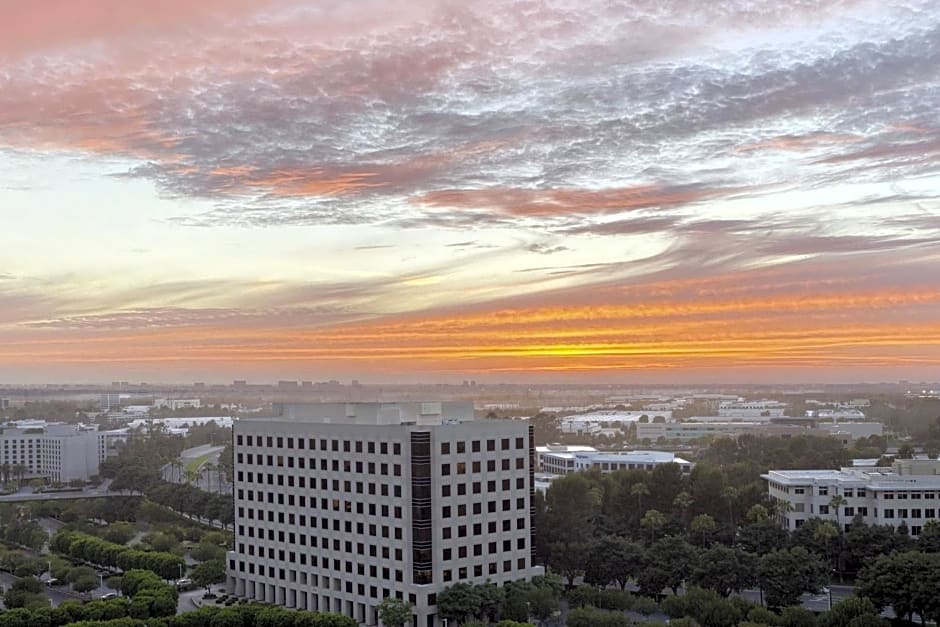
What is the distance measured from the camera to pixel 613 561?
86812mm

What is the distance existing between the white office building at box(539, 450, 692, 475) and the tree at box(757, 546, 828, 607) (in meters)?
66.0

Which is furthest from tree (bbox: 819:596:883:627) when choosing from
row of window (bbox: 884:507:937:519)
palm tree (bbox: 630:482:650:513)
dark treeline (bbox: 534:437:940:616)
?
palm tree (bbox: 630:482:650:513)

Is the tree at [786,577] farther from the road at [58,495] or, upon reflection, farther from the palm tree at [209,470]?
the road at [58,495]

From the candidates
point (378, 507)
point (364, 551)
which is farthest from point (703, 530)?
point (364, 551)

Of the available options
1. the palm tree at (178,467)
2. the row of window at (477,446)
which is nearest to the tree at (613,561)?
the row of window at (477,446)

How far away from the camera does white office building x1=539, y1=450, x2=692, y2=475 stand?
154000 mm

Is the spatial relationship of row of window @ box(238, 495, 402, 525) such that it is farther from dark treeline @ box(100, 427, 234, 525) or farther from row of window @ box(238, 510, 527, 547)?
dark treeline @ box(100, 427, 234, 525)

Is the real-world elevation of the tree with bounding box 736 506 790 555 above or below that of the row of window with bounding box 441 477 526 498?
below

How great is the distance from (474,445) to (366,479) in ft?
29.2

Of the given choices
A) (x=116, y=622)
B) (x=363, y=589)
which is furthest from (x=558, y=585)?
(x=116, y=622)

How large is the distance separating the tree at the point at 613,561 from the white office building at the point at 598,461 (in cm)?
5886

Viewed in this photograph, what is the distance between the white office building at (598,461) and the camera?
154000mm

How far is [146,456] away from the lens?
196m

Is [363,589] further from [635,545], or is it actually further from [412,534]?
[635,545]
